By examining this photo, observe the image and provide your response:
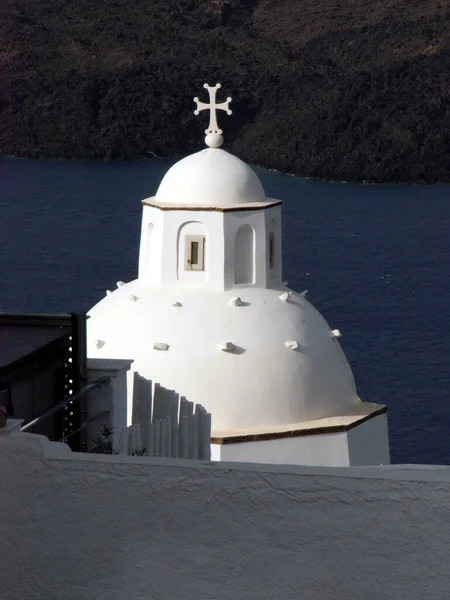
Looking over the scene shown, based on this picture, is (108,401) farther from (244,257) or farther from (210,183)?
(244,257)

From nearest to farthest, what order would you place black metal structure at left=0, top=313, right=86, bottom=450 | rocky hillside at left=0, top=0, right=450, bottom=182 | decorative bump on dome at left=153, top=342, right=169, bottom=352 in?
black metal structure at left=0, top=313, right=86, bottom=450 → decorative bump on dome at left=153, top=342, right=169, bottom=352 → rocky hillside at left=0, top=0, right=450, bottom=182

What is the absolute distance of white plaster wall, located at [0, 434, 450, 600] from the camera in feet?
13.7

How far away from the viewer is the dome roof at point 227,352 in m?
15.0

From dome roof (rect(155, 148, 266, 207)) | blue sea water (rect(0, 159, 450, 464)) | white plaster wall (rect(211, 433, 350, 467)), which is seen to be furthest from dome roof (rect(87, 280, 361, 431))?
blue sea water (rect(0, 159, 450, 464))

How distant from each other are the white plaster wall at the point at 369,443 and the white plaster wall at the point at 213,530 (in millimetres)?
10681

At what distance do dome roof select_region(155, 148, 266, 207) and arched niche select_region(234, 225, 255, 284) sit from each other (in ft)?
1.23

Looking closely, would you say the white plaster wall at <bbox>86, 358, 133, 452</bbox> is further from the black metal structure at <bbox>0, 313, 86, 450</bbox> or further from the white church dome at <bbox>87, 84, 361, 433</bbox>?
the white church dome at <bbox>87, 84, 361, 433</bbox>

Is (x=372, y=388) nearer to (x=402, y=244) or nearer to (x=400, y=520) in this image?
(x=402, y=244)

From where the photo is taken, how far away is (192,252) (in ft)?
51.4

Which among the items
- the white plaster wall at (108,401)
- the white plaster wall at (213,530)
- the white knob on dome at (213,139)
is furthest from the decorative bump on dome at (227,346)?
the white plaster wall at (213,530)

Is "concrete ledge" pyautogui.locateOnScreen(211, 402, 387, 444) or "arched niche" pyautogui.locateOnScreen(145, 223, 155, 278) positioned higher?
"arched niche" pyautogui.locateOnScreen(145, 223, 155, 278)

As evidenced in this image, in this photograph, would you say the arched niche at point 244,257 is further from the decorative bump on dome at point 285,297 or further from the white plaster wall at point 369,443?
the white plaster wall at point 369,443

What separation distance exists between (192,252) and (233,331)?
1.05 m

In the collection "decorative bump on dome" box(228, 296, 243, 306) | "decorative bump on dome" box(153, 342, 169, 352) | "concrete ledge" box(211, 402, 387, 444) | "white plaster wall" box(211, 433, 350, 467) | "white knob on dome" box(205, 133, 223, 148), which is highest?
"white knob on dome" box(205, 133, 223, 148)
